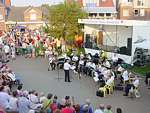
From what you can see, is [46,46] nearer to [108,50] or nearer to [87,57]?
[108,50]

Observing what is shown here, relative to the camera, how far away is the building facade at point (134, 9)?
78.3 m

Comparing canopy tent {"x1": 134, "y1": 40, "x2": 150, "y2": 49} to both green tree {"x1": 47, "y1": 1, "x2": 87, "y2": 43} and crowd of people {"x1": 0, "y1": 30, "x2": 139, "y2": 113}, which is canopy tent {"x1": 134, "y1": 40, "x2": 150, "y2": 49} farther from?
green tree {"x1": 47, "y1": 1, "x2": 87, "y2": 43}

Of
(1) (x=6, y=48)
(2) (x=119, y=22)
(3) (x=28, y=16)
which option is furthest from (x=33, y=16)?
(2) (x=119, y=22)

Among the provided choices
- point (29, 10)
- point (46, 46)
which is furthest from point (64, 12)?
point (29, 10)

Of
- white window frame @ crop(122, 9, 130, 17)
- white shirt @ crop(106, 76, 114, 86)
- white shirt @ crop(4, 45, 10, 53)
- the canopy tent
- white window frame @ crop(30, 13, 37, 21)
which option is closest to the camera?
white shirt @ crop(106, 76, 114, 86)

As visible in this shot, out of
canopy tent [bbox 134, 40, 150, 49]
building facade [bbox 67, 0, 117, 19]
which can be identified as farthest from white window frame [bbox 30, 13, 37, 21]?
canopy tent [bbox 134, 40, 150, 49]

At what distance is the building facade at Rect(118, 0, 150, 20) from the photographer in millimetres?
78312

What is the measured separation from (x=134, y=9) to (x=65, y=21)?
33.7 meters

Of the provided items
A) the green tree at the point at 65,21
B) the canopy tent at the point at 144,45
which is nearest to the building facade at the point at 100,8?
the green tree at the point at 65,21

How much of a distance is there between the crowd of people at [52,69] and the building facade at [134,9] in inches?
1542

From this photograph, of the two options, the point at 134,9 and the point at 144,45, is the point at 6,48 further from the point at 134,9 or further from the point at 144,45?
the point at 134,9

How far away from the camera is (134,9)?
79.6 metres

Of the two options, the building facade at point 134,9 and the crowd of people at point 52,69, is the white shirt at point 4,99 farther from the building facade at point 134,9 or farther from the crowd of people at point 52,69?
the building facade at point 134,9

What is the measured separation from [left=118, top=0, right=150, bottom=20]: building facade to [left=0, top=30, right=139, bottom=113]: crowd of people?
129 ft
